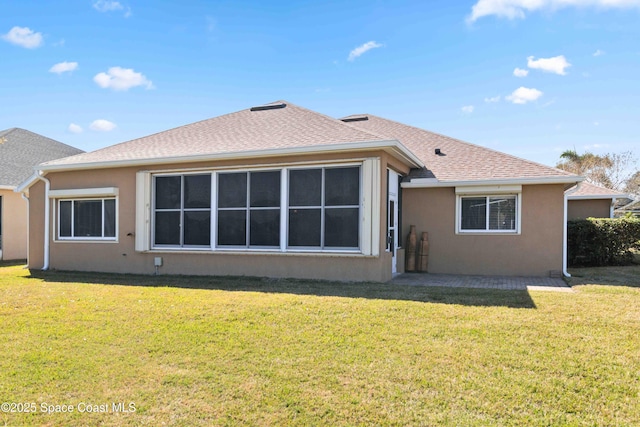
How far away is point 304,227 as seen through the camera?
9.82m

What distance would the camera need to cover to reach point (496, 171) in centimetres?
1116

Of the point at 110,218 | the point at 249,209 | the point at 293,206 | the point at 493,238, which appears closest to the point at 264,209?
the point at 249,209

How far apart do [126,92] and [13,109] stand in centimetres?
374

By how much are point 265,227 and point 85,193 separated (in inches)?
220

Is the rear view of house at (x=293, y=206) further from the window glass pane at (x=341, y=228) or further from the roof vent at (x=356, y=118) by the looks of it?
the roof vent at (x=356, y=118)

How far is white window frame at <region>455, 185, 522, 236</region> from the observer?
10.8m

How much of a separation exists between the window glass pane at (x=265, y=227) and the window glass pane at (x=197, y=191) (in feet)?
4.55

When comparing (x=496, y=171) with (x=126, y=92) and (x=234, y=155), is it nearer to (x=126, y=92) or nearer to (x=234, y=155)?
(x=234, y=155)

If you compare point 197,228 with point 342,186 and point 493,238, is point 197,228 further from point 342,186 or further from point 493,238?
point 493,238

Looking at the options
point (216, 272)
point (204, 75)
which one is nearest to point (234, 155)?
point (216, 272)

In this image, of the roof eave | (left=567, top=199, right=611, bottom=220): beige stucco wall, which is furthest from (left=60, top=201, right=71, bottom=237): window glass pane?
(left=567, top=199, right=611, bottom=220): beige stucco wall

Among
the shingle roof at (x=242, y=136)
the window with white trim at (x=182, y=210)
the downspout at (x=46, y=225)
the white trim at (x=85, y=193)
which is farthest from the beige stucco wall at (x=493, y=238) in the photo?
the downspout at (x=46, y=225)

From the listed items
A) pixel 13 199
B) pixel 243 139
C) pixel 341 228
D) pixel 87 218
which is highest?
pixel 243 139

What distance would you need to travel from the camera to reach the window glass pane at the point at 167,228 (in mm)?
11070
